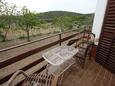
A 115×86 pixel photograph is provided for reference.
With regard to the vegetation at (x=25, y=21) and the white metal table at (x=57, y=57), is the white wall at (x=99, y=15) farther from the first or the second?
the vegetation at (x=25, y=21)

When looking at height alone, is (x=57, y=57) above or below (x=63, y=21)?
above

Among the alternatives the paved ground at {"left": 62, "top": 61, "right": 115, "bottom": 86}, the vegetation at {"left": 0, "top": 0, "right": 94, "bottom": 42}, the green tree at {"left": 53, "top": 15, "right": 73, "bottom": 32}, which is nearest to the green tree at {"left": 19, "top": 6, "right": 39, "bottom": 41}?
the vegetation at {"left": 0, "top": 0, "right": 94, "bottom": 42}

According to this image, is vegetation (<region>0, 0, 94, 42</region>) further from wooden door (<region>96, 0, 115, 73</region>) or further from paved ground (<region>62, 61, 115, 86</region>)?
paved ground (<region>62, 61, 115, 86</region>)

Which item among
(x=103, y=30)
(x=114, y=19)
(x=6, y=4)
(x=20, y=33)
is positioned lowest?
(x=20, y=33)

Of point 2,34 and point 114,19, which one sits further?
point 2,34

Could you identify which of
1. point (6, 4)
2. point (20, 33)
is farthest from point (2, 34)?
point (6, 4)

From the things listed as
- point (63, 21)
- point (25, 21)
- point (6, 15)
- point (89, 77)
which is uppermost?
point (6, 15)

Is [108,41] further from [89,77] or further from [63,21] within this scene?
[63,21]

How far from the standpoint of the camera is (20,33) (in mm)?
16250

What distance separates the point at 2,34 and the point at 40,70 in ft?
44.8

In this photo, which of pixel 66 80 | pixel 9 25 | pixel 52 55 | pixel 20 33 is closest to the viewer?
pixel 52 55

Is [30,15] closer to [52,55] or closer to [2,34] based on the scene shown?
[2,34]

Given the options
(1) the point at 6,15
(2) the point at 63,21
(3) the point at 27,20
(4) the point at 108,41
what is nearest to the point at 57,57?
(4) the point at 108,41

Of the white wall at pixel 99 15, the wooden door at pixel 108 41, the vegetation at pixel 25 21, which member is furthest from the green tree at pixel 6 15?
the wooden door at pixel 108 41
